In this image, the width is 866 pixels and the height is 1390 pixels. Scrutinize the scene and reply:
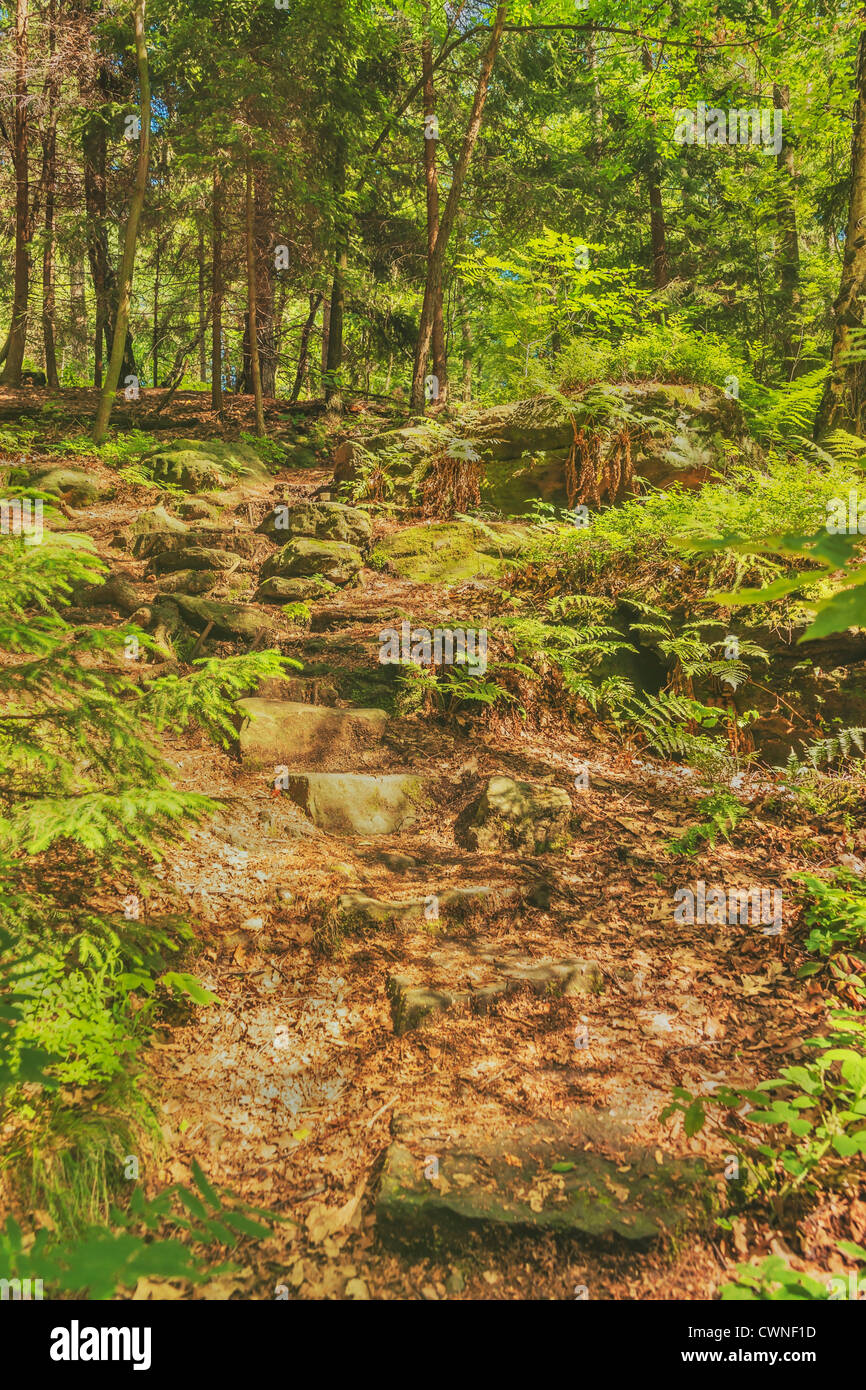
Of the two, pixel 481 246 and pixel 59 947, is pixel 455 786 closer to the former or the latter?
pixel 59 947

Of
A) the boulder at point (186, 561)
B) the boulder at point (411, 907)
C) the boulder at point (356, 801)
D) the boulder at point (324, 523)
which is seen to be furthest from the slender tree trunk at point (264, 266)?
the boulder at point (411, 907)

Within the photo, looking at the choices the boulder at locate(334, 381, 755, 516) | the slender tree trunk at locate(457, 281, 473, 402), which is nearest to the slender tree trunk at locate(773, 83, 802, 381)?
the boulder at locate(334, 381, 755, 516)

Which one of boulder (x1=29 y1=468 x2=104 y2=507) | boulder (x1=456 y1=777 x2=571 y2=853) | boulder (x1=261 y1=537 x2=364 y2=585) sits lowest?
boulder (x1=456 y1=777 x2=571 y2=853)

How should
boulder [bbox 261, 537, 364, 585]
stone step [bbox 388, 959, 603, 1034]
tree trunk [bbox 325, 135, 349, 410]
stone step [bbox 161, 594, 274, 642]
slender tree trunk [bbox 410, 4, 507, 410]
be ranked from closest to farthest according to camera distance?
1. stone step [bbox 388, 959, 603, 1034]
2. stone step [bbox 161, 594, 274, 642]
3. boulder [bbox 261, 537, 364, 585]
4. slender tree trunk [bbox 410, 4, 507, 410]
5. tree trunk [bbox 325, 135, 349, 410]

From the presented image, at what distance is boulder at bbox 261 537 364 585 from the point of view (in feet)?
25.6

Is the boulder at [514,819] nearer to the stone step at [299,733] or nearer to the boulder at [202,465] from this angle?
the stone step at [299,733]

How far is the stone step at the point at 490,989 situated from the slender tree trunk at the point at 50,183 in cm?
1781

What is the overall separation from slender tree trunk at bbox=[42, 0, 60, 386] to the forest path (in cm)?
1642

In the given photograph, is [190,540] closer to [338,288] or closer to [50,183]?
[338,288]

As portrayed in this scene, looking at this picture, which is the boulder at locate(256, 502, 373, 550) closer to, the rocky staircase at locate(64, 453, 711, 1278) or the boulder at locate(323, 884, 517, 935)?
the rocky staircase at locate(64, 453, 711, 1278)

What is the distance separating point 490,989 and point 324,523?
6705 millimetres

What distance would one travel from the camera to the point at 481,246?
58.4 ft

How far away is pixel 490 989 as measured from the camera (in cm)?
324

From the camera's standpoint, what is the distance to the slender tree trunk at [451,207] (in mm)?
11695
